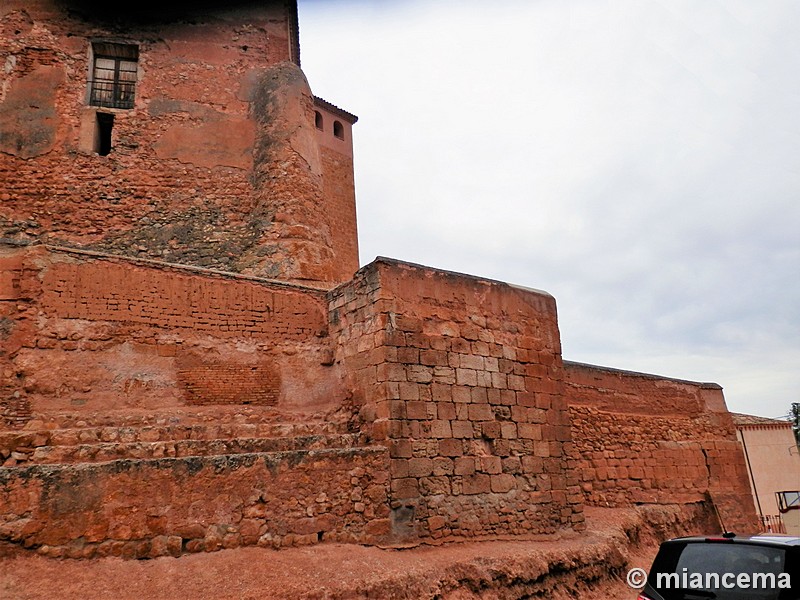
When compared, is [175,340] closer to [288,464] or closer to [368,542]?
[288,464]

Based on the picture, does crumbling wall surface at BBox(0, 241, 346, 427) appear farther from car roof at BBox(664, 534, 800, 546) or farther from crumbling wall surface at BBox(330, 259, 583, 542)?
car roof at BBox(664, 534, 800, 546)

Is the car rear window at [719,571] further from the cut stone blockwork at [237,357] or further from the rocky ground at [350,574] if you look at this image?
the cut stone blockwork at [237,357]

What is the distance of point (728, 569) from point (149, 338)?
6287 mm

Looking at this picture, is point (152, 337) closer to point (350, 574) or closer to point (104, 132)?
point (350, 574)

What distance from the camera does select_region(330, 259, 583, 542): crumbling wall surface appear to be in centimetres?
753

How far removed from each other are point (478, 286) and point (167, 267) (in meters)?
4.11

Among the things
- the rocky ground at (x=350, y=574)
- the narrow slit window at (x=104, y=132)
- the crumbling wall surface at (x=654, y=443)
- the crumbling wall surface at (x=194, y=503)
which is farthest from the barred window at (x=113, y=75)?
the crumbling wall surface at (x=654, y=443)

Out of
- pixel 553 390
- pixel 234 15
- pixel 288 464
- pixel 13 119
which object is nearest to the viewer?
pixel 288 464

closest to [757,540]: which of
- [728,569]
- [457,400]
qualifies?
[728,569]

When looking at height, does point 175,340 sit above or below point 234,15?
below

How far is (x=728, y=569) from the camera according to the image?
4625mm

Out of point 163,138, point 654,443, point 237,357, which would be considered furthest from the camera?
point 654,443

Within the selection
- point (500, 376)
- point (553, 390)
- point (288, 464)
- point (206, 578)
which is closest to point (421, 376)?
point (500, 376)

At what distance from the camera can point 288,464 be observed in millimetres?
6715
